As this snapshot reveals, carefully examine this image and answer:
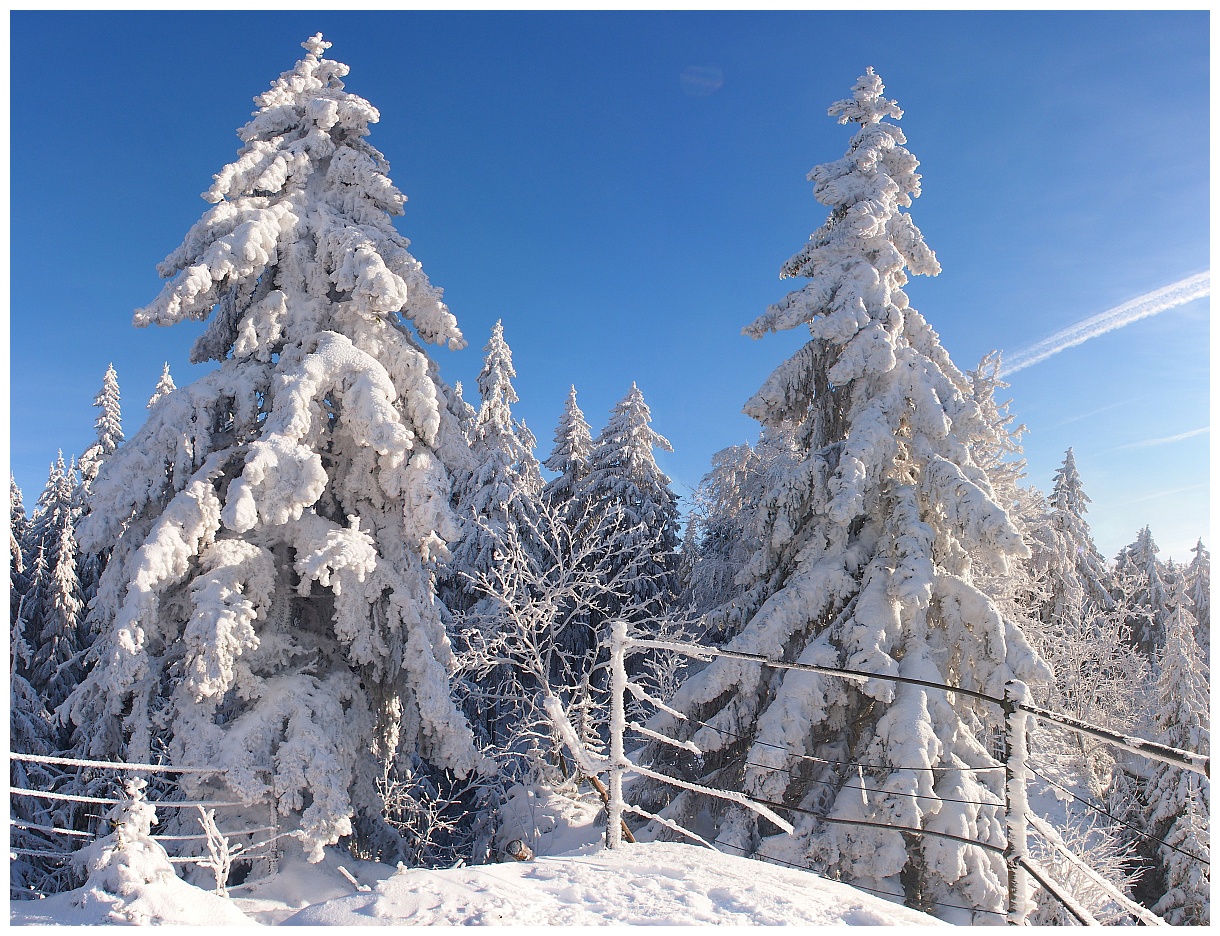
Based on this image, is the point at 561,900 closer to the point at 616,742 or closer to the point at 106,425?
the point at 616,742

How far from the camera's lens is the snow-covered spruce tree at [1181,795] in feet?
45.5

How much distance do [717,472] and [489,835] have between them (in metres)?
13.0

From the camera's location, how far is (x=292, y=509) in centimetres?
822

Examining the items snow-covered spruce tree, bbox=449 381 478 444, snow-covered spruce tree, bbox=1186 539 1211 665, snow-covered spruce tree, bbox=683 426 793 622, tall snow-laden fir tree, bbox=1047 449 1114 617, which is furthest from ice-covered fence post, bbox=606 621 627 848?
snow-covered spruce tree, bbox=1186 539 1211 665

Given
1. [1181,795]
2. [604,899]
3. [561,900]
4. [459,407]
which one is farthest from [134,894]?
[1181,795]

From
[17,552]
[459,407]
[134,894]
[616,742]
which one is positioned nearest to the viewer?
[134,894]

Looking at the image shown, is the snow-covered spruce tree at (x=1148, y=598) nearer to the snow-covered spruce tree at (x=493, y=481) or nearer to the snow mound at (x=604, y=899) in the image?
the snow-covered spruce tree at (x=493, y=481)

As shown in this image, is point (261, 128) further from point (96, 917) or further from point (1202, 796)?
point (1202, 796)

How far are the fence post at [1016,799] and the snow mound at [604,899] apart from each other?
1.54ft

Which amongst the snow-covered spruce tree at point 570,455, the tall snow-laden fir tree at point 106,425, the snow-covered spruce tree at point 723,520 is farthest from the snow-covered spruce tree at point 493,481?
the tall snow-laden fir tree at point 106,425

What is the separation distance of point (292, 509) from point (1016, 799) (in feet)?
24.1

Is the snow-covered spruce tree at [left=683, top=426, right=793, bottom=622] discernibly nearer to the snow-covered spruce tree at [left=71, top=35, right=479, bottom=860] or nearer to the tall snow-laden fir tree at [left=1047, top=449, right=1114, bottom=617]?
the snow-covered spruce tree at [left=71, top=35, right=479, bottom=860]

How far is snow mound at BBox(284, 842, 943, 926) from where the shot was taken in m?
3.80

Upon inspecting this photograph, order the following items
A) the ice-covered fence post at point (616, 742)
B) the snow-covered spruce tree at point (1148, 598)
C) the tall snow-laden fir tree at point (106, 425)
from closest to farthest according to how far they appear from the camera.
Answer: the ice-covered fence post at point (616, 742), the tall snow-laden fir tree at point (106, 425), the snow-covered spruce tree at point (1148, 598)
